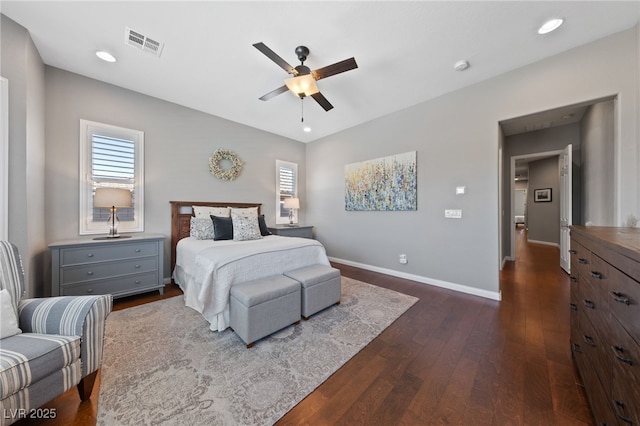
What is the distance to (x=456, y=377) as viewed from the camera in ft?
5.13

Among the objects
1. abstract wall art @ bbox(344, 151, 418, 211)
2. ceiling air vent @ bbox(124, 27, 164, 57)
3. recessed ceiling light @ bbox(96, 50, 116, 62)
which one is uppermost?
recessed ceiling light @ bbox(96, 50, 116, 62)

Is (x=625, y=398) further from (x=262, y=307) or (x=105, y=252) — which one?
(x=105, y=252)

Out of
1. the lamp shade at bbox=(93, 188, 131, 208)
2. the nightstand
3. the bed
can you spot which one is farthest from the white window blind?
the nightstand

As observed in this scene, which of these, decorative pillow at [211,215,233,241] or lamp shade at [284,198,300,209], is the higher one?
lamp shade at [284,198,300,209]

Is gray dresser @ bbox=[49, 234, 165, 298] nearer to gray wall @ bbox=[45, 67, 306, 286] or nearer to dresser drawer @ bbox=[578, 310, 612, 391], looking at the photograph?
gray wall @ bbox=[45, 67, 306, 286]

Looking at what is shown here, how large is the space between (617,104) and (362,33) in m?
2.63

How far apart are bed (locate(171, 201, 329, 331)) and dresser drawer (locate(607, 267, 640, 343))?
7.65ft

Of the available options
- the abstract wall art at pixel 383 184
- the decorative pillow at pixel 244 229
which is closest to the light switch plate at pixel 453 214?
the abstract wall art at pixel 383 184

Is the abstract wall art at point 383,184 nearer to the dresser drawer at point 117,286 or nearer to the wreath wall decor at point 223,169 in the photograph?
the wreath wall decor at point 223,169

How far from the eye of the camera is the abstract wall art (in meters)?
3.60

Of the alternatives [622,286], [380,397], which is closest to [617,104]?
[622,286]

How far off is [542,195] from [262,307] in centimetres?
878

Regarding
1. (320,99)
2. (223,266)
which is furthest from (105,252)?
(320,99)

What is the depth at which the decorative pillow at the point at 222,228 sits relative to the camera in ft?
10.6
